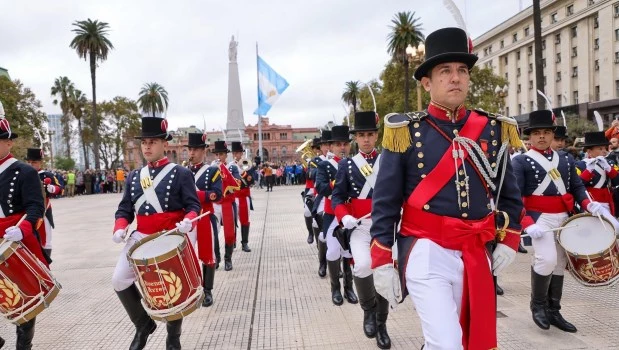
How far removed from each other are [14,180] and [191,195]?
5.37 feet

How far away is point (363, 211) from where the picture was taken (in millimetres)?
5129

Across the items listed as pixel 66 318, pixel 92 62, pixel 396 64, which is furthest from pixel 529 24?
pixel 66 318

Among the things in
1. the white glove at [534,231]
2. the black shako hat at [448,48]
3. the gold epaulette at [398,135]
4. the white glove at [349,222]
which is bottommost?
the white glove at [534,231]

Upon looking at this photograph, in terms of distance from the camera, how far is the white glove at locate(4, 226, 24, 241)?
13.7 ft

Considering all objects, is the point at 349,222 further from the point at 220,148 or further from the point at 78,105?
the point at 78,105

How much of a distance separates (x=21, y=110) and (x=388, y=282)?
51604 mm

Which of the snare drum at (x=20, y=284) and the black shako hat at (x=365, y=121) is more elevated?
the black shako hat at (x=365, y=121)

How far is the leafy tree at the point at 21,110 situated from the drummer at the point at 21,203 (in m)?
38.9

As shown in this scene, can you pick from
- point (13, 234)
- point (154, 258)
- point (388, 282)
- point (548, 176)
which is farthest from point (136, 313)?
point (548, 176)

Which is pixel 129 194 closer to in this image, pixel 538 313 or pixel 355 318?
pixel 355 318

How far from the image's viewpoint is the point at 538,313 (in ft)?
16.1

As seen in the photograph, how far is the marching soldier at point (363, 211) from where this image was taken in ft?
15.4

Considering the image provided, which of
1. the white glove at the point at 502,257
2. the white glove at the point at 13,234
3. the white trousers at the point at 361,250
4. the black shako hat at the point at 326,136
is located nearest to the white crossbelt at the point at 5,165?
the white glove at the point at 13,234

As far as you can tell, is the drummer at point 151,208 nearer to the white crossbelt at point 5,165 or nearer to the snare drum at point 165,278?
the snare drum at point 165,278
